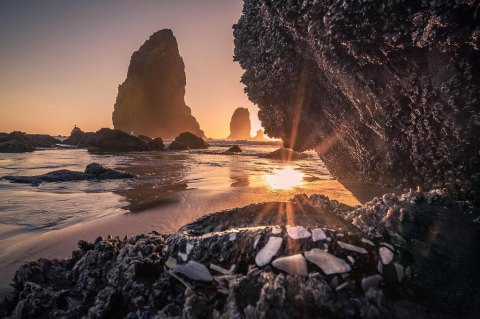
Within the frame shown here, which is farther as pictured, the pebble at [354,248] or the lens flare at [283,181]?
the lens flare at [283,181]

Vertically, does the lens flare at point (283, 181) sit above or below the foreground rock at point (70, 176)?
below

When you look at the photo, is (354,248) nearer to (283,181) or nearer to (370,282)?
(370,282)

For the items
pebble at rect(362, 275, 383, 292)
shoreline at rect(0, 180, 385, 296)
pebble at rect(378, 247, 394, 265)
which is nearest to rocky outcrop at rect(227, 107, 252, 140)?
shoreline at rect(0, 180, 385, 296)

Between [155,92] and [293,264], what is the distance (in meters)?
117

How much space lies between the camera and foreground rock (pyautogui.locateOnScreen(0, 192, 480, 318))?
1388mm

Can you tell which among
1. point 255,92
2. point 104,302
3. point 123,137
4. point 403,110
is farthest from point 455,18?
point 123,137

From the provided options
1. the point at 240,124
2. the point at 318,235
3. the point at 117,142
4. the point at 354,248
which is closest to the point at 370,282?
the point at 354,248

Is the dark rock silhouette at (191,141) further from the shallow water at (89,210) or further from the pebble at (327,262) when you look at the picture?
the pebble at (327,262)

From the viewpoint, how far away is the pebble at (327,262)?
A: 4.80ft

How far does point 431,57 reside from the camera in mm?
2453

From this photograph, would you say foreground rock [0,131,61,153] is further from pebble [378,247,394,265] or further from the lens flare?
pebble [378,247,394,265]

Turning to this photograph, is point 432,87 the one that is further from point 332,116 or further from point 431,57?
point 332,116

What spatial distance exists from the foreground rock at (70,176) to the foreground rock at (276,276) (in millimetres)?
6536

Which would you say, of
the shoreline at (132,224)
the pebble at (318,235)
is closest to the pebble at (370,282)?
the pebble at (318,235)
